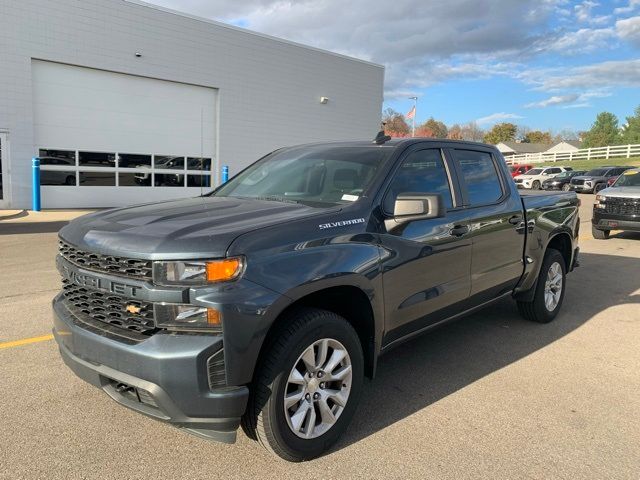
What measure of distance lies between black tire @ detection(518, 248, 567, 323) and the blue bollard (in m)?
14.8

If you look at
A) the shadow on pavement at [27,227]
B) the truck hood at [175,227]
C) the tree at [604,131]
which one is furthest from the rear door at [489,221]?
the tree at [604,131]

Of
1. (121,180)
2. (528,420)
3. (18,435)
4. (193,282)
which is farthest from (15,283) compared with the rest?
(121,180)

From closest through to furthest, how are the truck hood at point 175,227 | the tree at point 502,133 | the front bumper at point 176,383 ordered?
1. the front bumper at point 176,383
2. the truck hood at point 175,227
3. the tree at point 502,133

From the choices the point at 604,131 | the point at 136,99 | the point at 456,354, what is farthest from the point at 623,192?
the point at 604,131

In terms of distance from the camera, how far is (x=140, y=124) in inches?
736

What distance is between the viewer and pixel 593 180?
31.3 meters

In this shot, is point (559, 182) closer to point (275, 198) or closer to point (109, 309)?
point (275, 198)

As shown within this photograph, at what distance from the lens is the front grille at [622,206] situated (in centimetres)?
1174

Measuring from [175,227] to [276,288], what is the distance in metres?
0.66

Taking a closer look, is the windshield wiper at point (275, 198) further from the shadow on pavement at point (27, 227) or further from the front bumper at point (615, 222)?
the front bumper at point (615, 222)

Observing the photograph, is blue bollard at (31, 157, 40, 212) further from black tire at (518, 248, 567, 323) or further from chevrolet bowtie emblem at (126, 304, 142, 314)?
chevrolet bowtie emblem at (126, 304, 142, 314)

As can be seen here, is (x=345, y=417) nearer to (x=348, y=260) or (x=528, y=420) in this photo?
(x=348, y=260)

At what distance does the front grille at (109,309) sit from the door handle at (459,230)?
232 cm

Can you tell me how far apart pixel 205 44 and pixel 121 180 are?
6.20 metres
